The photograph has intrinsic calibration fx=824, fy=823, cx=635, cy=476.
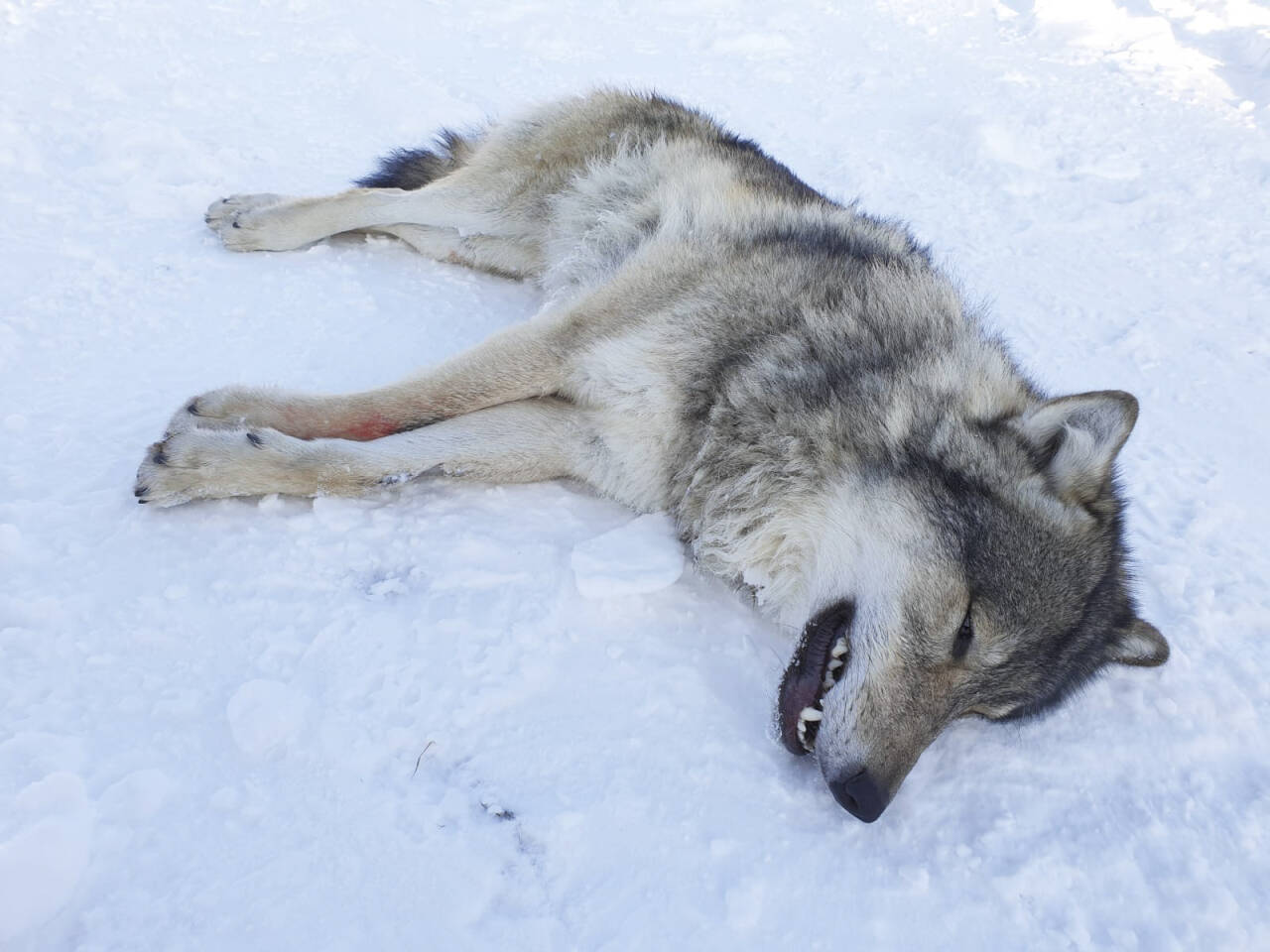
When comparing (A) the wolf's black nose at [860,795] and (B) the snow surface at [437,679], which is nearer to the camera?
(B) the snow surface at [437,679]

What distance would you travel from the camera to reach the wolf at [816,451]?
200 centimetres

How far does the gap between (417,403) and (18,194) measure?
2067 mm

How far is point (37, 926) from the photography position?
1279 mm

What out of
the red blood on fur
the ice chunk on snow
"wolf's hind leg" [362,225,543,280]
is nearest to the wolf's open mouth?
the ice chunk on snow

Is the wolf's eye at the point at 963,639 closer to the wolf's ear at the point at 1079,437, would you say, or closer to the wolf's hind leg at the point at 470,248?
the wolf's ear at the point at 1079,437

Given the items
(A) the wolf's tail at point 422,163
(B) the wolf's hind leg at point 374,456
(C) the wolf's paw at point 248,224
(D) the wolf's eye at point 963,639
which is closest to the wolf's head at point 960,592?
(D) the wolf's eye at point 963,639

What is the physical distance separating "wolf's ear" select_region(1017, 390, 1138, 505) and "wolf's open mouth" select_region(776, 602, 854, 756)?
26.5 inches

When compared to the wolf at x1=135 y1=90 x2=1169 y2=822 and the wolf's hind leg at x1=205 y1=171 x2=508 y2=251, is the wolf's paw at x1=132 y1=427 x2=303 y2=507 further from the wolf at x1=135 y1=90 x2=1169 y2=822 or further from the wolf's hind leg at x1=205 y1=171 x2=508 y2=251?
the wolf's hind leg at x1=205 y1=171 x2=508 y2=251

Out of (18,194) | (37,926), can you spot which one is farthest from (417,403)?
(18,194)

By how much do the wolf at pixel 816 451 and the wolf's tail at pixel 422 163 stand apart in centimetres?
Result: 142

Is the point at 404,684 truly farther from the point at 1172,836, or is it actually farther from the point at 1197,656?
the point at 1197,656

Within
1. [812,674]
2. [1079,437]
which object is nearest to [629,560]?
[812,674]

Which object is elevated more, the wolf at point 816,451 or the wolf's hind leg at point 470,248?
the wolf at point 816,451

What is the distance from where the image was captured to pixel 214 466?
2.13 m
